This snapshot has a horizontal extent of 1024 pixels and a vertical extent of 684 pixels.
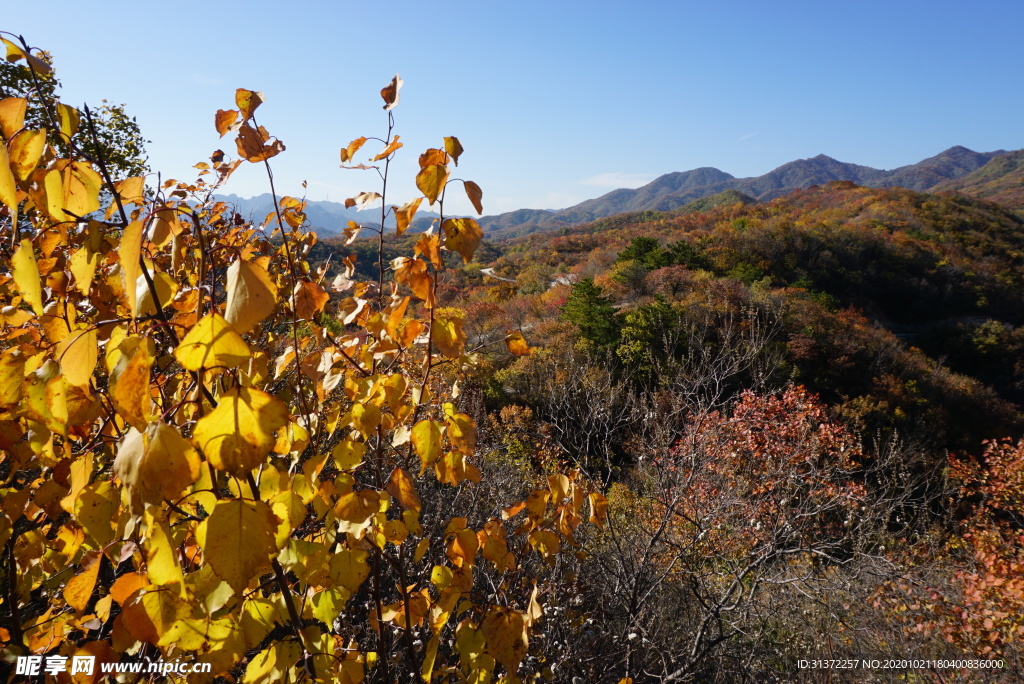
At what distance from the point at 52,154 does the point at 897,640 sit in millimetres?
5560

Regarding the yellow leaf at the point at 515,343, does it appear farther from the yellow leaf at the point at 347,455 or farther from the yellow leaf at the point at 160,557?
the yellow leaf at the point at 160,557

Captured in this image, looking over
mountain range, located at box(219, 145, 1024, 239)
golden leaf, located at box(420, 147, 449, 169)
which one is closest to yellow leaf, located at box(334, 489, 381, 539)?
golden leaf, located at box(420, 147, 449, 169)

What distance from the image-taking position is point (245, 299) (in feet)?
1.57

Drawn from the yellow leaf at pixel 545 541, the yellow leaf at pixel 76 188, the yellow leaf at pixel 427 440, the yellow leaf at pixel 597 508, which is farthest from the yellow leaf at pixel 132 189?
the yellow leaf at pixel 597 508

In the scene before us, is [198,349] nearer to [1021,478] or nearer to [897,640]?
[897,640]

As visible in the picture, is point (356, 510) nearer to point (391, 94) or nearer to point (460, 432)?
point (460, 432)

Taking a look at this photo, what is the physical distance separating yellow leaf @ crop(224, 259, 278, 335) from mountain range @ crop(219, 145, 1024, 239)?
60984mm

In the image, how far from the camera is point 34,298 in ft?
1.97

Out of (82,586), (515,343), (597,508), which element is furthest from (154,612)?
(597,508)

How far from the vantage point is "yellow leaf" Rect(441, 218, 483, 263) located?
0.86m

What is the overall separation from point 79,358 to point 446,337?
0.53 metres

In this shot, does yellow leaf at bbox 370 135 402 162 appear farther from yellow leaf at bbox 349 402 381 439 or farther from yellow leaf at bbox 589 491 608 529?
yellow leaf at bbox 589 491 608 529

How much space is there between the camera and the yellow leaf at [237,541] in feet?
1.70

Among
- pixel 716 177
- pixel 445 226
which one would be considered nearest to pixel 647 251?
pixel 445 226
